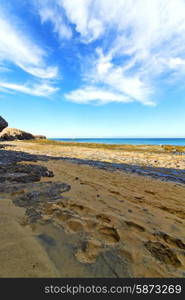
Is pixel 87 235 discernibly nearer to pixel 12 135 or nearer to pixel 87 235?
pixel 87 235

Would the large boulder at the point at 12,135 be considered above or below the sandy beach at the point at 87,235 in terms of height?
above

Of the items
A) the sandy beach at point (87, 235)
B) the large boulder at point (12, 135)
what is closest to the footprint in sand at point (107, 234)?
the sandy beach at point (87, 235)

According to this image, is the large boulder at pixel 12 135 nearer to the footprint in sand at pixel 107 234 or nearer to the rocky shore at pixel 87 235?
the rocky shore at pixel 87 235

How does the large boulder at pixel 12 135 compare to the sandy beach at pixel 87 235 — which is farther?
the large boulder at pixel 12 135

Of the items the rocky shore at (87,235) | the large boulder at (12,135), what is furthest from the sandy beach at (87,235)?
the large boulder at (12,135)

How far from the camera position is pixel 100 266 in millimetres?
1911

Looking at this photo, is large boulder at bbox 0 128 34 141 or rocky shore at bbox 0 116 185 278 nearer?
rocky shore at bbox 0 116 185 278

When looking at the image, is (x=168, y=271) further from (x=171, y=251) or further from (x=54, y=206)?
(x=54, y=206)

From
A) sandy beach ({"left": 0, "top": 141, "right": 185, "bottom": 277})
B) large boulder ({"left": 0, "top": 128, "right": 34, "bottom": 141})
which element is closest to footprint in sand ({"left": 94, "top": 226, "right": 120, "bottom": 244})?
sandy beach ({"left": 0, "top": 141, "right": 185, "bottom": 277})

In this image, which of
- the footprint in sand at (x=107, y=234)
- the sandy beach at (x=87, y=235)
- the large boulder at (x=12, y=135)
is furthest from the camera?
the large boulder at (x=12, y=135)

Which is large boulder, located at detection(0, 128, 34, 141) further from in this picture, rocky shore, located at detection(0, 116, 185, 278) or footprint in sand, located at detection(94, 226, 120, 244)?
footprint in sand, located at detection(94, 226, 120, 244)

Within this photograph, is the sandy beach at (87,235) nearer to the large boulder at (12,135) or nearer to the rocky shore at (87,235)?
the rocky shore at (87,235)

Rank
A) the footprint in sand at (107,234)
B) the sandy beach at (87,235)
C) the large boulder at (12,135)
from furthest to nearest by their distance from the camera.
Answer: the large boulder at (12,135) < the footprint in sand at (107,234) < the sandy beach at (87,235)

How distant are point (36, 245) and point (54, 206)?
4.16 feet
